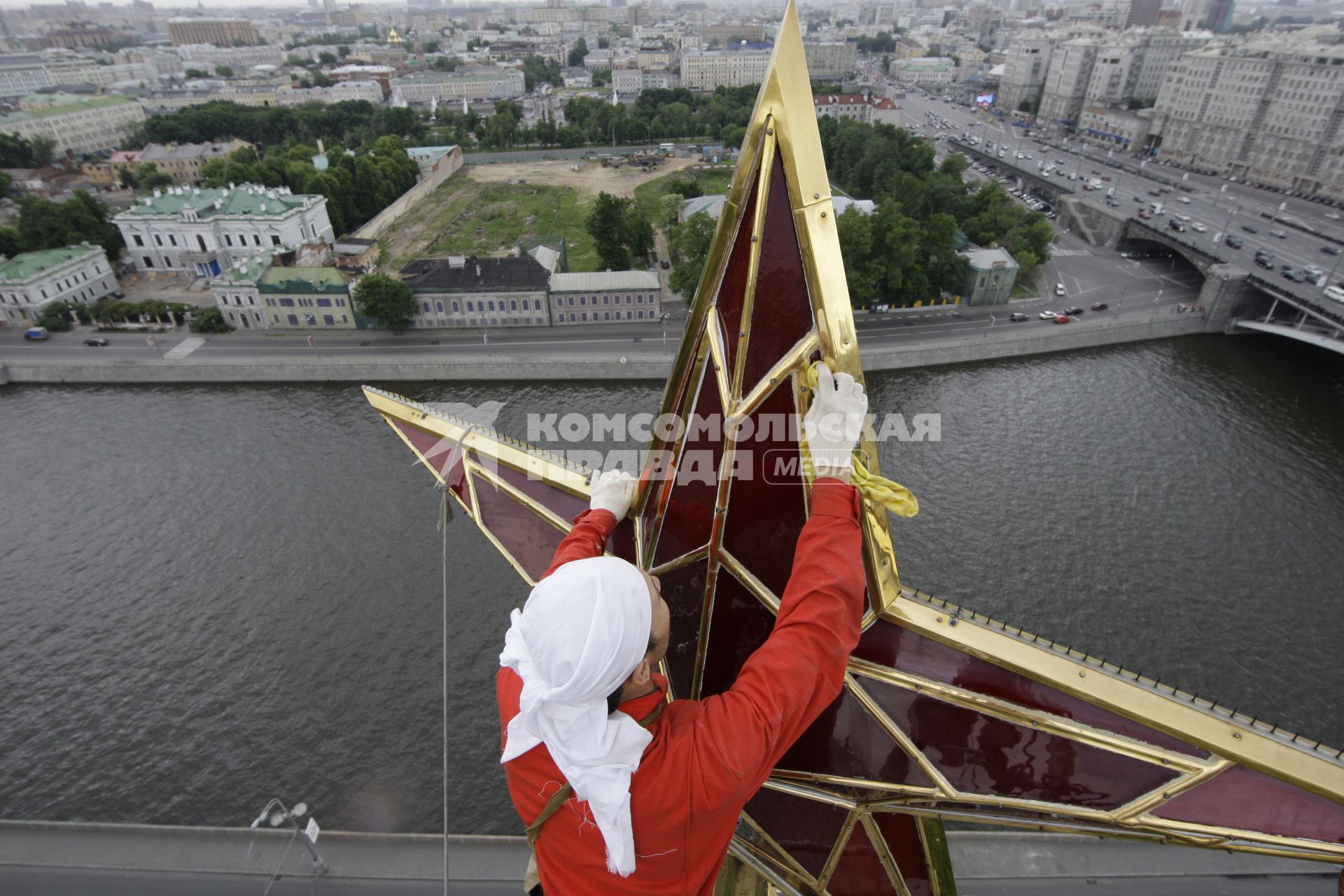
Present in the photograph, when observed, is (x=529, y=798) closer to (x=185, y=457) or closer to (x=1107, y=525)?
(x=1107, y=525)

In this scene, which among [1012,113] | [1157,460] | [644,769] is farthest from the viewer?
[1012,113]

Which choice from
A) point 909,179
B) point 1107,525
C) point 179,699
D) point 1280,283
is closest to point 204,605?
A: point 179,699

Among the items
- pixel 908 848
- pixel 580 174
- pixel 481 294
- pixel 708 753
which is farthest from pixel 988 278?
pixel 580 174

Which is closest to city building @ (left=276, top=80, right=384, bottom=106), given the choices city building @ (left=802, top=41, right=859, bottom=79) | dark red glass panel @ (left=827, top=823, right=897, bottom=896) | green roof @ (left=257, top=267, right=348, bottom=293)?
city building @ (left=802, top=41, right=859, bottom=79)

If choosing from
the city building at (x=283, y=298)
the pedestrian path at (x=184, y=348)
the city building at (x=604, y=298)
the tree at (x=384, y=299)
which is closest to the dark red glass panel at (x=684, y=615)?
the city building at (x=604, y=298)

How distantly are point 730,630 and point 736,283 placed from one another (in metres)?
3.33

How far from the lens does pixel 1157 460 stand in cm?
2631

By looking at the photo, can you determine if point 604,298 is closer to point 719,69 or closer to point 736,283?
point 736,283

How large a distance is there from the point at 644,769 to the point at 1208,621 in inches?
915

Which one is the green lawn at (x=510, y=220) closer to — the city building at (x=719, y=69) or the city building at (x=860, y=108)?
the city building at (x=860, y=108)

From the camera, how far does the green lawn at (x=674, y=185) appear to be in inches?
2488

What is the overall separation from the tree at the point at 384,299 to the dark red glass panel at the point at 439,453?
100ft

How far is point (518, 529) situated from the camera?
28.6ft

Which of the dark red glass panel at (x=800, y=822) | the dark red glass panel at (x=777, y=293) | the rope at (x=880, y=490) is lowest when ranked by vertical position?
the dark red glass panel at (x=800, y=822)
